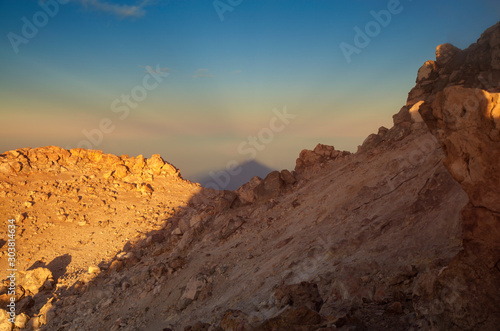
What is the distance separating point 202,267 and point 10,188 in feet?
49.8

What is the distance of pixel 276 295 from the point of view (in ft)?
21.0

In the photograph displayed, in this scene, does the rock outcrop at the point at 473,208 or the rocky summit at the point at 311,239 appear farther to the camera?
the rocky summit at the point at 311,239

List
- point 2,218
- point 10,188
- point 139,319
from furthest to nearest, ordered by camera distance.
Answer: point 10,188
point 2,218
point 139,319

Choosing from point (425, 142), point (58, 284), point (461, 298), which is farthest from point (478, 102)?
point (58, 284)

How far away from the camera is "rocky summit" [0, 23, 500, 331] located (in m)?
4.12

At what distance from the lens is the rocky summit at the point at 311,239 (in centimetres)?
412

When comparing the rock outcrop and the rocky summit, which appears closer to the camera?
the rock outcrop

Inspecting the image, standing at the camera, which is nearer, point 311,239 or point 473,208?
point 473,208

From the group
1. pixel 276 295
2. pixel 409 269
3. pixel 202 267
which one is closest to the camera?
pixel 409 269

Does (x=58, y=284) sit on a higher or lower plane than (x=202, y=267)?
higher

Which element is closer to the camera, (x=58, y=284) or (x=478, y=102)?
A: (x=478, y=102)

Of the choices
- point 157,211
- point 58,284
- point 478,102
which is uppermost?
point 157,211

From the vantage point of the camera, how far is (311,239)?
9.37m

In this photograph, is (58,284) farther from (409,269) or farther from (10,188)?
(409,269)
